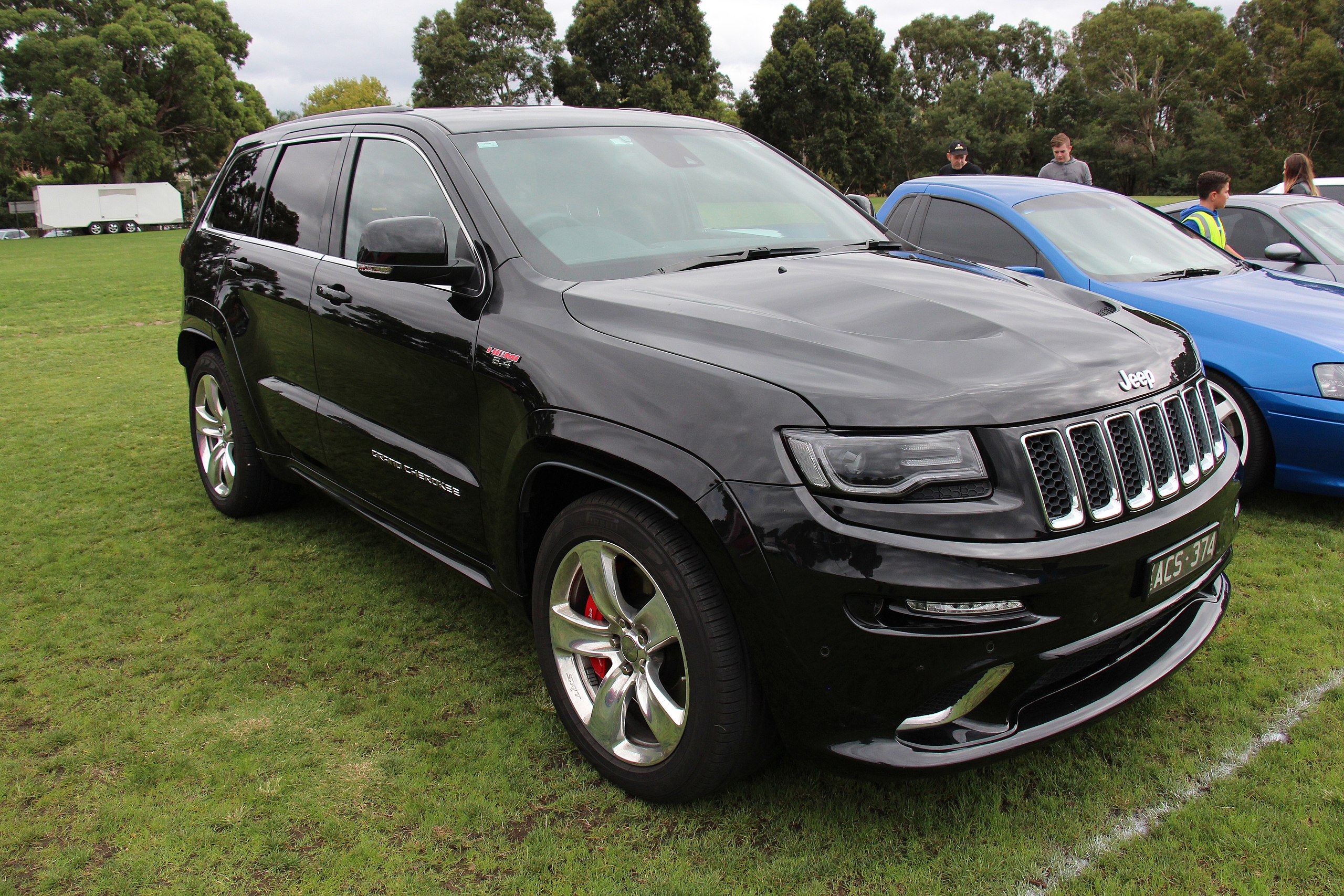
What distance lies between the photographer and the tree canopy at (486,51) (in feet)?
204

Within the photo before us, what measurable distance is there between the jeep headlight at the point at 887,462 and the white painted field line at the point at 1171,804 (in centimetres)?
97

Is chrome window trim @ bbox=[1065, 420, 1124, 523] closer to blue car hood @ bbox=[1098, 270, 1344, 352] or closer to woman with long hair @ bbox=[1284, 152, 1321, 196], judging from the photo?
blue car hood @ bbox=[1098, 270, 1344, 352]

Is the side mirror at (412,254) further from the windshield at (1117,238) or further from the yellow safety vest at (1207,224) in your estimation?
the yellow safety vest at (1207,224)

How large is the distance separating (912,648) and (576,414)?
3.30ft

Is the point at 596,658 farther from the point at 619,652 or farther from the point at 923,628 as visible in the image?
the point at 923,628

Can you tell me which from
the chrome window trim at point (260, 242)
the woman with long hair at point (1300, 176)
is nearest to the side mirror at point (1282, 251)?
the woman with long hair at point (1300, 176)

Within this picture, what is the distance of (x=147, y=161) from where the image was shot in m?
52.5

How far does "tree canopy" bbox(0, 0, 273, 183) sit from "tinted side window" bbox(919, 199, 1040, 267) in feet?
167

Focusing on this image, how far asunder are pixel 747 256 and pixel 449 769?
1.85m

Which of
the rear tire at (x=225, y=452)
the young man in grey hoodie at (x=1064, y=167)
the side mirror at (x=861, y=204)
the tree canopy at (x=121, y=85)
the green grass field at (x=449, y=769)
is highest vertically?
the tree canopy at (x=121, y=85)

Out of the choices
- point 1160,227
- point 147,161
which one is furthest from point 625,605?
point 147,161

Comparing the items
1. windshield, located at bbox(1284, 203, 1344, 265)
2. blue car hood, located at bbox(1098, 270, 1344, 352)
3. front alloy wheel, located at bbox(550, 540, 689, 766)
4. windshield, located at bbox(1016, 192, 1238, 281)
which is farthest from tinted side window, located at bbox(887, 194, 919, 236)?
front alloy wheel, located at bbox(550, 540, 689, 766)

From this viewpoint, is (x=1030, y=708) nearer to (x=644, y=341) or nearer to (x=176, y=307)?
(x=644, y=341)

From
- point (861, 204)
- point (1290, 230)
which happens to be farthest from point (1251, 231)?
point (861, 204)
